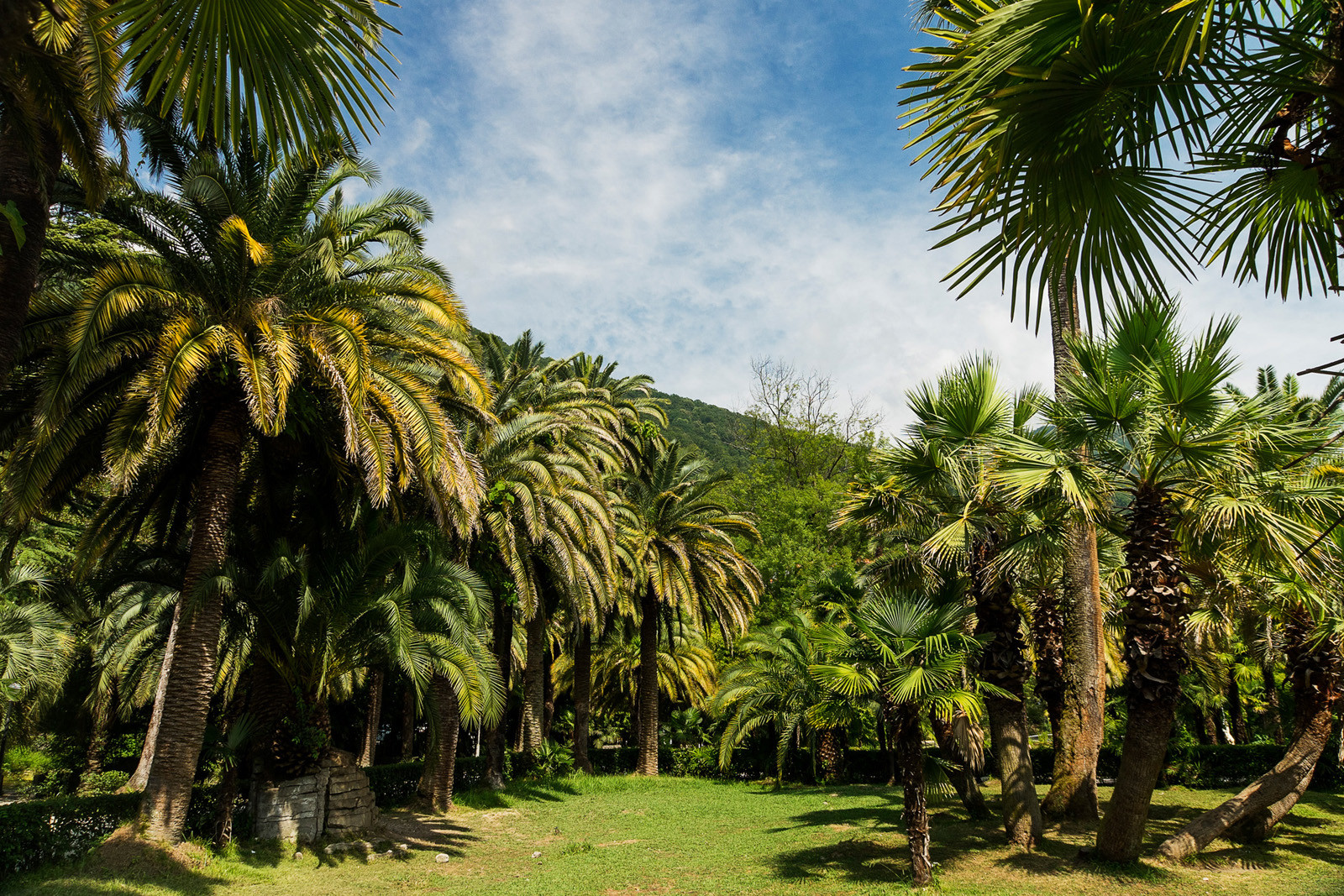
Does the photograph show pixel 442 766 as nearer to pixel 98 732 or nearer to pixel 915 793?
pixel 98 732

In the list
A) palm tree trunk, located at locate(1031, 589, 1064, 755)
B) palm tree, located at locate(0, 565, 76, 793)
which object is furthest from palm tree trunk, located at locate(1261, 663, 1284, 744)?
palm tree, located at locate(0, 565, 76, 793)

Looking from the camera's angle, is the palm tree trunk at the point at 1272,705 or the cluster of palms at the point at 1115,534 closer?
the cluster of palms at the point at 1115,534

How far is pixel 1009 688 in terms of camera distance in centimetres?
1162

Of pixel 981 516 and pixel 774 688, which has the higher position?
pixel 981 516

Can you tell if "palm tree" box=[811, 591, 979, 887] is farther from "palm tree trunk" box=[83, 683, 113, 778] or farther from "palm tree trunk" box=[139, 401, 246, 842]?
"palm tree trunk" box=[83, 683, 113, 778]

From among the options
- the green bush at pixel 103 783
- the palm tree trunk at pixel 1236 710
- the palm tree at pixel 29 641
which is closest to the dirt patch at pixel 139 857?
the palm tree at pixel 29 641

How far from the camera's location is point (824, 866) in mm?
11477

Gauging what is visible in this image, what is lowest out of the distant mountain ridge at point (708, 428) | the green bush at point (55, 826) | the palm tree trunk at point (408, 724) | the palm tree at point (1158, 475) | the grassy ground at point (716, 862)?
the grassy ground at point (716, 862)

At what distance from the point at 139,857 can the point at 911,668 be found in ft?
33.9

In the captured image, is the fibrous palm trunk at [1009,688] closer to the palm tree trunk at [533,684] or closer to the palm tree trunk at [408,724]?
the palm tree trunk at [533,684]

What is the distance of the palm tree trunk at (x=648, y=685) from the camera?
2616 cm

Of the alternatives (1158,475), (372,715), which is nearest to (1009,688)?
(1158,475)

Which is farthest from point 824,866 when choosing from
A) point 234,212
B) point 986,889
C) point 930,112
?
point 234,212

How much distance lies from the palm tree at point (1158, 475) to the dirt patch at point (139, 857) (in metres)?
11.8
